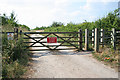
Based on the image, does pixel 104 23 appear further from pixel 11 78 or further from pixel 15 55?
pixel 11 78

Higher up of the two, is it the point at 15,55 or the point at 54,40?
the point at 54,40

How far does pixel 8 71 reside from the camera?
3764mm

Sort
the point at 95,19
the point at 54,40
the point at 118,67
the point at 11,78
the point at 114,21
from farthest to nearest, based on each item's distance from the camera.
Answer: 1. the point at 95,19
2. the point at 114,21
3. the point at 54,40
4. the point at 118,67
5. the point at 11,78

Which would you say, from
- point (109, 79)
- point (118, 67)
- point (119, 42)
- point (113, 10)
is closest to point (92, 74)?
point (109, 79)

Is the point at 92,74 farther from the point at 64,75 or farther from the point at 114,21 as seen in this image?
the point at 114,21

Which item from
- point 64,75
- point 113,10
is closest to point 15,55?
point 64,75

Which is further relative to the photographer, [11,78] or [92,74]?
[92,74]

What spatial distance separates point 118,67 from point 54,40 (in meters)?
4.59

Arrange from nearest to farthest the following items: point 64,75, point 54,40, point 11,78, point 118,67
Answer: point 11,78
point 64,75
point 118,67
point 54,40

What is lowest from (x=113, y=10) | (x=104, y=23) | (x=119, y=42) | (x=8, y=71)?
(x=8, y=71)

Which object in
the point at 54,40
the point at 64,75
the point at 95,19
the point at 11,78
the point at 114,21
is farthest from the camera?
the point at 95,19

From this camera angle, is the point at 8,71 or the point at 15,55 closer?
the point at 8,71

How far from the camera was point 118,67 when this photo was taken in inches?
199

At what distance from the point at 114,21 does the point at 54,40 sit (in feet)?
21.0
